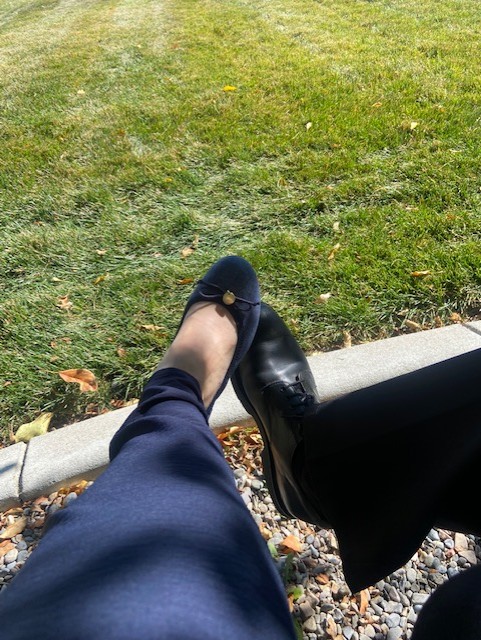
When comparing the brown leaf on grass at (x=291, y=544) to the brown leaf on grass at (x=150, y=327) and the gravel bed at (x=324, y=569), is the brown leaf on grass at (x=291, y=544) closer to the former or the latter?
the gravel bed at (x=324, y=569)

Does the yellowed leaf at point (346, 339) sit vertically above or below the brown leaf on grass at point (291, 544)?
above

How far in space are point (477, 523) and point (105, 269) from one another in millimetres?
2091

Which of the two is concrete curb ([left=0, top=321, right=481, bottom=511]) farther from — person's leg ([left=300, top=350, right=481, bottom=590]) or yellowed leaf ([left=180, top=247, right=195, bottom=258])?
yellowed leaf ([left=180, top=247, right=195, bottom=258])

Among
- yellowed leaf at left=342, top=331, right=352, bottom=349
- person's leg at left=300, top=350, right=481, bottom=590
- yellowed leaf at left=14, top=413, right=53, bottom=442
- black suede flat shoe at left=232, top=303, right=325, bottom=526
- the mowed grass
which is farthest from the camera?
the mowed grass

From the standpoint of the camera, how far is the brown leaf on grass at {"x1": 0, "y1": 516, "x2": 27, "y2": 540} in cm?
175

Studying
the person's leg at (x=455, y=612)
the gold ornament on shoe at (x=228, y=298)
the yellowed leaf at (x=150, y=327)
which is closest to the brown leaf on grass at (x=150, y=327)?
the yellowed leaf at (x=150, y=327)

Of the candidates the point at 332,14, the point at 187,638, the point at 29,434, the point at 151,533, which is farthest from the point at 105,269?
the point at 332,14

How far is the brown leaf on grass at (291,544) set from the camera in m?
A: 1.68

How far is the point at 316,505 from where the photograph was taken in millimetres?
1464

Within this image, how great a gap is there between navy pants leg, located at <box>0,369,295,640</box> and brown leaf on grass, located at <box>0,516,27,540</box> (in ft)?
2.65

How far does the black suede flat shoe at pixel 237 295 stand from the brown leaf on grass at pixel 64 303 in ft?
2.27

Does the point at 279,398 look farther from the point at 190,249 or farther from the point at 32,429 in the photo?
the point at 190,249

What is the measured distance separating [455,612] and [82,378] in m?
1.64

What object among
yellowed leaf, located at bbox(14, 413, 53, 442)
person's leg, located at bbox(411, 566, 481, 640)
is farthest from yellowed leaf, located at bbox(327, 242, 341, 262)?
person's leg, located at bbox(411, 566, 481, 640)
